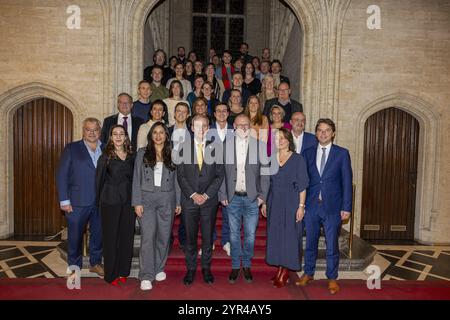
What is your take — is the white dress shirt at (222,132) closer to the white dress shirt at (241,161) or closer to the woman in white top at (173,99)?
the white dress shirt at (241,161)

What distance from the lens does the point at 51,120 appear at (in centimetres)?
799

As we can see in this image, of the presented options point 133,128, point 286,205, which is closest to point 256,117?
point 286,205

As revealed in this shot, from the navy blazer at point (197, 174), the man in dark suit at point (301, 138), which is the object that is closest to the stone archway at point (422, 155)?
the man in dark suit at point (301, 138)

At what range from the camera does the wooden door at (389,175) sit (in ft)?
26.7

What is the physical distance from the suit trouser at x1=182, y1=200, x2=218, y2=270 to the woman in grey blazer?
22cm

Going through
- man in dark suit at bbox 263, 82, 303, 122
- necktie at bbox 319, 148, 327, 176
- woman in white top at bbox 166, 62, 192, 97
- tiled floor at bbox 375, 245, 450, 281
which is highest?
woman in white top at bbox 166, 62, 192, 97

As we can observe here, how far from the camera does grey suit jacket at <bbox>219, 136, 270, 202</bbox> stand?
14.7 ft

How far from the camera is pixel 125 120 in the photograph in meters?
5.34

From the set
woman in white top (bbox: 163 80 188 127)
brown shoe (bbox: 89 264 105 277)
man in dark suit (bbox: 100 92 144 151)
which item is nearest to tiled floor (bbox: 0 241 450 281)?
brown shoe (bbox: 89 264 105 277)

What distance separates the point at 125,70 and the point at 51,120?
2080 millimetres

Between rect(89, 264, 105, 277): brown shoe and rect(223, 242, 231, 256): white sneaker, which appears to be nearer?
rect(89, 264, 105, 277): brown shoe

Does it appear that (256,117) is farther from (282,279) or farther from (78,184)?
(78,184)

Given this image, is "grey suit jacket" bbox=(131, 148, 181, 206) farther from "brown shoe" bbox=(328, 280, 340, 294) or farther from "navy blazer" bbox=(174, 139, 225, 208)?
"brown shoe" bbox=(328, 280, 340, 294)

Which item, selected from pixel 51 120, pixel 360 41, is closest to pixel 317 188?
pixel 360 41
